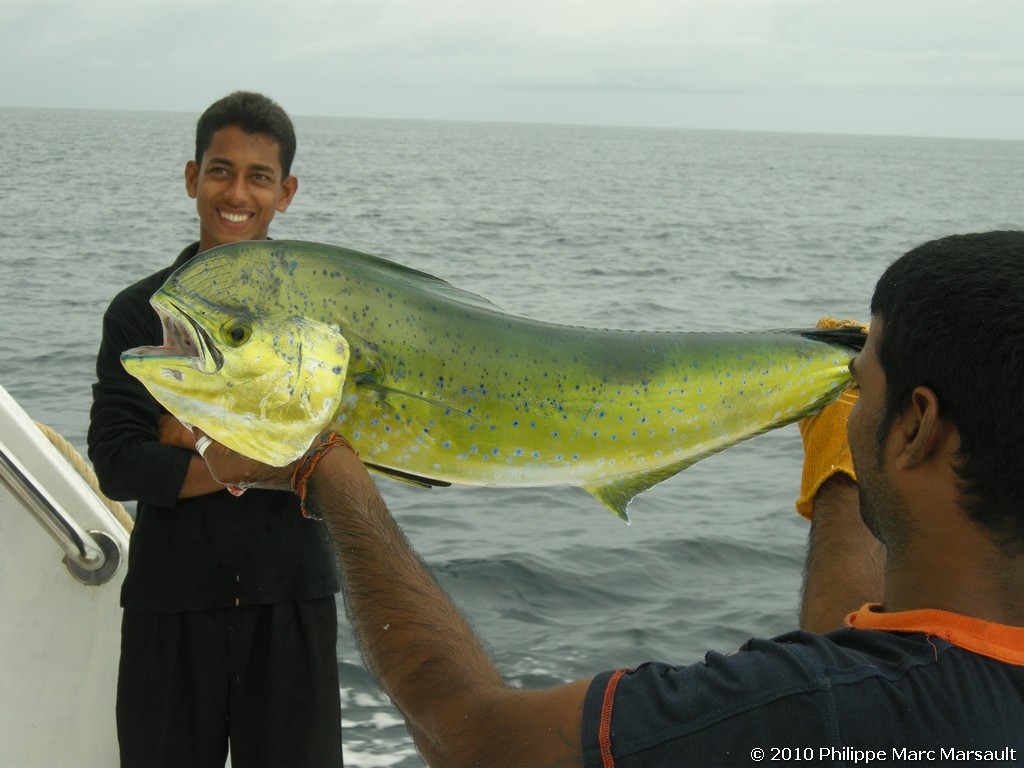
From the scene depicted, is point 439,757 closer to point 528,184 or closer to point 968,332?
point 968,332

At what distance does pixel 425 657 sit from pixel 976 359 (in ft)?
2.73

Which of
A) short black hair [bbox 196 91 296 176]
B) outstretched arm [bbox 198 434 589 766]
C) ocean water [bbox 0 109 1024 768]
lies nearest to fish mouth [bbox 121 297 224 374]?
outstretched arm [bbox 198 434 589 766]

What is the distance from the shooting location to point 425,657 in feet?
4.92

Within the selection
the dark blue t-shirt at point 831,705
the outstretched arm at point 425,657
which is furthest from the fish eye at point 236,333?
the dark blue t-shirt at point 831,705

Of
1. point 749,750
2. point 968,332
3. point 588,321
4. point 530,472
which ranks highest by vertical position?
point 968,332

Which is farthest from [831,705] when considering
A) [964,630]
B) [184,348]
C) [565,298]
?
[565,298]

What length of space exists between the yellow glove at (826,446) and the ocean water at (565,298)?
817 mm

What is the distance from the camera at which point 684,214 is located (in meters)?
35.1

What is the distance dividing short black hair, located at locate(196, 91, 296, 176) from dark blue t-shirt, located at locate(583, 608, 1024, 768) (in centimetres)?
185

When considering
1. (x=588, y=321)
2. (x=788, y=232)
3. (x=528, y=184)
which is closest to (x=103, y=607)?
(x=588, y=321)

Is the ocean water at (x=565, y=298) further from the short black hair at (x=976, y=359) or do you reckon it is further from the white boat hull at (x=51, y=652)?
the white boat hull at (x=51, y=652)

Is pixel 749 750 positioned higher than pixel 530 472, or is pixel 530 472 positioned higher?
pixel 530 472

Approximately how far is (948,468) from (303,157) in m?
64.8

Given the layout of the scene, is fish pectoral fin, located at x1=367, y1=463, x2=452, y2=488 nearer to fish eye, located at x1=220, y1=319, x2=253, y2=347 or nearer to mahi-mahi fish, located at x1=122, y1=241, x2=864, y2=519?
mahi-mahi fish, located at x1=122, y1=241, x2=864, y2=519
